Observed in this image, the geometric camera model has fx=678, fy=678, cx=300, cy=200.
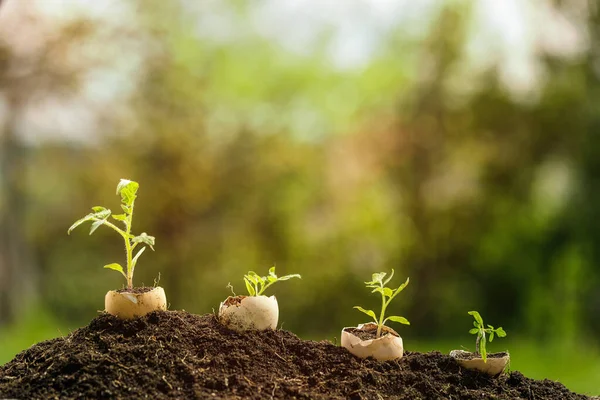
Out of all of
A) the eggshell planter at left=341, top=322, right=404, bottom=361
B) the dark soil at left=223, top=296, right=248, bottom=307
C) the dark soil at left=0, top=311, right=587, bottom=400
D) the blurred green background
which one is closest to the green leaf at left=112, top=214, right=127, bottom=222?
the dark soil at left=0, top=311, right=587, bottom=400

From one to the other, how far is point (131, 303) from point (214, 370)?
504 mm

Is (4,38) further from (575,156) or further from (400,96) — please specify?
(575,156)

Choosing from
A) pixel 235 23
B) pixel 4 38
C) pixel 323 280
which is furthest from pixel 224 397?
pixel 235 23

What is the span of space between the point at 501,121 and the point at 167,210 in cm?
458

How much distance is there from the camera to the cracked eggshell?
9.33 ft

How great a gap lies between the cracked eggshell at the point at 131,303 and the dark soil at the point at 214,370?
0.13 feet

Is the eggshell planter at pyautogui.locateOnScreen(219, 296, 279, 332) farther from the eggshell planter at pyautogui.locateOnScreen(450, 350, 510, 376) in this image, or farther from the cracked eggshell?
the eggshell planter at pyautogui.locateOnScreen(450, 350, 510, 376)

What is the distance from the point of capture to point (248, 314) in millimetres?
2908

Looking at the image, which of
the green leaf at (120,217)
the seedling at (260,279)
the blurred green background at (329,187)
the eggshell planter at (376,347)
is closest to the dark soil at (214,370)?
the eggshell planter at (376,347)

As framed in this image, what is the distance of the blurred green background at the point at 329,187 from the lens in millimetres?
8719

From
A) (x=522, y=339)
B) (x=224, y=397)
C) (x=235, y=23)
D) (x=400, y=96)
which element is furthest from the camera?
(x=235, y=23)

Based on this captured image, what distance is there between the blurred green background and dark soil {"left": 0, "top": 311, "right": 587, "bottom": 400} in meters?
5.52

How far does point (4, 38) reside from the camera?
8875 millimetres

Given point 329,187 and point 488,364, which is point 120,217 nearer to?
point 488,364
